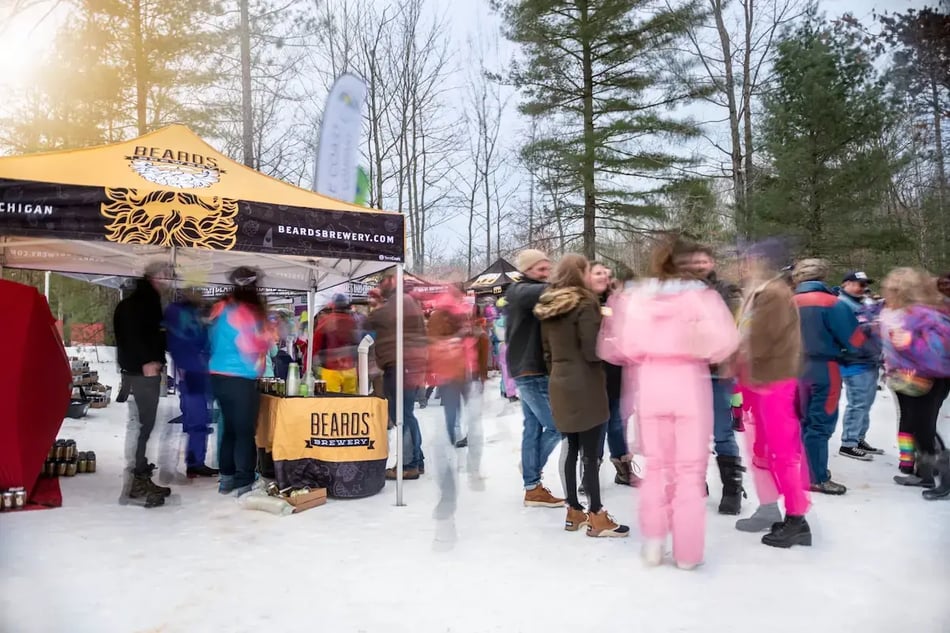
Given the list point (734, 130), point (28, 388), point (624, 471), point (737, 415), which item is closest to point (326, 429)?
point (28, 388)

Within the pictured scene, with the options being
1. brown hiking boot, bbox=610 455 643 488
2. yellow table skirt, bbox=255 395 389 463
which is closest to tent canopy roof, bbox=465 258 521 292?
brown hiking boot, bbox=610 455 643 488

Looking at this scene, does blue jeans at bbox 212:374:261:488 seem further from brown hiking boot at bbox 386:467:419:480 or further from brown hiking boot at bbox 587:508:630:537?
brown hiking boot at bbox 587:508:630:537

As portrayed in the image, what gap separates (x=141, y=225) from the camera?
434cm

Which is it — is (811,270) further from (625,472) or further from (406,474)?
(406,474)

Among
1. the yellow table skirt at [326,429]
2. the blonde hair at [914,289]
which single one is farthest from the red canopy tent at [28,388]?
the blonde hair at [914,289]

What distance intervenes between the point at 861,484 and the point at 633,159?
1091 cm

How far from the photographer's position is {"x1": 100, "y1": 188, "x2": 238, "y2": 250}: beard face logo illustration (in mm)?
4281

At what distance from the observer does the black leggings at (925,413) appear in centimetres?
505

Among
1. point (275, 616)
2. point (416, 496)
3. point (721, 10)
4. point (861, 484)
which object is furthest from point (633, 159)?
point (275, 616)

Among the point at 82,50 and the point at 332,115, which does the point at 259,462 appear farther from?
the point at 82,50

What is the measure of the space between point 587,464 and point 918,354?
2987 millimetres

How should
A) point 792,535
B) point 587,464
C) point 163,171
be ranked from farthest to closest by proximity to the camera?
point 163,171
point 587,464
point 792,535

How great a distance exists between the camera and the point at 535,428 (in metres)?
4.91

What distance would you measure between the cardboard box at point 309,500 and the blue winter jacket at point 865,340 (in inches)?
176
